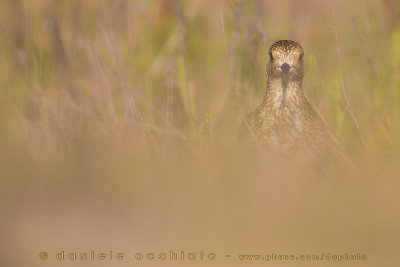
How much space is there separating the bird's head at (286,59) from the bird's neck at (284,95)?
0.09ft

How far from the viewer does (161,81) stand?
3389 mm

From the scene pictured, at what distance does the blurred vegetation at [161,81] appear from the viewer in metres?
2.72

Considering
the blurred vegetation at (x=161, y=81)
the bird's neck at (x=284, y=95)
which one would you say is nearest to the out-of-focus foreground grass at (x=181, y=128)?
the blurred vegetation at (x=161, y=81)

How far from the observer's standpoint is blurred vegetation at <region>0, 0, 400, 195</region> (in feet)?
8.92

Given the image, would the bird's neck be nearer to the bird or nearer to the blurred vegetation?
the bird

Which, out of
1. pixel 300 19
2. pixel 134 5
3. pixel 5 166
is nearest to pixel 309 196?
pixel 5 166

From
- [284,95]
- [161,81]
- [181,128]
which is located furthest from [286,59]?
[161,81]

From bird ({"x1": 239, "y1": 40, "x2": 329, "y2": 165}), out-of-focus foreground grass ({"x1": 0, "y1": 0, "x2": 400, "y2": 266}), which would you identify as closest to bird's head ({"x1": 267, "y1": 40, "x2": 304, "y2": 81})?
bird ({"x1": 239, "y1": 40, "x2": 329, "y2": 165})

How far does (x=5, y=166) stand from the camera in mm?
2588

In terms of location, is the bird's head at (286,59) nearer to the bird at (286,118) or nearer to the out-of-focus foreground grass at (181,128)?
the bird at (286,118)

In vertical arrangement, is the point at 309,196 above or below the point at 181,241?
above

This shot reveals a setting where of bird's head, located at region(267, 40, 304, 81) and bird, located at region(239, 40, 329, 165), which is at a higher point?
bird's head, located at region(267, 40, 304, 81)

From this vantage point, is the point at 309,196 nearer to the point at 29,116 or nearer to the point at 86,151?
the point at 86,151

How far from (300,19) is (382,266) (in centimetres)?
170
